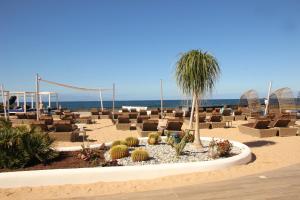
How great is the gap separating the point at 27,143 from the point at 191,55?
525cm

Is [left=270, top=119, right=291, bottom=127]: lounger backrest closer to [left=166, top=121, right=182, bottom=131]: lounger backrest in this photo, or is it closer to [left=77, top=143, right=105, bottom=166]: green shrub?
[left=166, top=121, right=182, bottom=131]: lounger backrest

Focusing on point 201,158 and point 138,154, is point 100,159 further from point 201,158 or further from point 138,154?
point 201,158

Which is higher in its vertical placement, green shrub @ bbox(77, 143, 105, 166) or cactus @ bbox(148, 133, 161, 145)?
cactus @ bbox(148, 133, 161, 145)

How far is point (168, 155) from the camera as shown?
Answer: 32.4 ft

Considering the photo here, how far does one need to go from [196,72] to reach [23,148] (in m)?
5.26

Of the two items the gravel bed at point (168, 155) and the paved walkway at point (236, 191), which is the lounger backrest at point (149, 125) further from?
the paved walkway at point (236, 191)

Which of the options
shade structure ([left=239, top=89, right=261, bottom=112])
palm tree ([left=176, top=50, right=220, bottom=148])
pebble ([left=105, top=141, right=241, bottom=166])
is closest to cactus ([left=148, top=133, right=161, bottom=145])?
pebble ([left=105, top=141, right=241, bottom=166])

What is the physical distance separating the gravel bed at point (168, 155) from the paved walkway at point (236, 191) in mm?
2065

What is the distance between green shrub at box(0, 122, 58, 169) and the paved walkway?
2724 millimetres

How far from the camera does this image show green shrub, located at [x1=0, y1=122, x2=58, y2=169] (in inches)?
331

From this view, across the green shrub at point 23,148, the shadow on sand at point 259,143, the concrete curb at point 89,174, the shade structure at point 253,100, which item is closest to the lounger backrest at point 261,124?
the shadow on sand at point 259,143

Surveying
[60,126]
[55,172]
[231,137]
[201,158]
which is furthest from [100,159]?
[231,137]

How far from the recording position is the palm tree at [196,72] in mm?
10539

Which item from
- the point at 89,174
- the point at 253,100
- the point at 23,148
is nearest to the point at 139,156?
the point at 89,174
